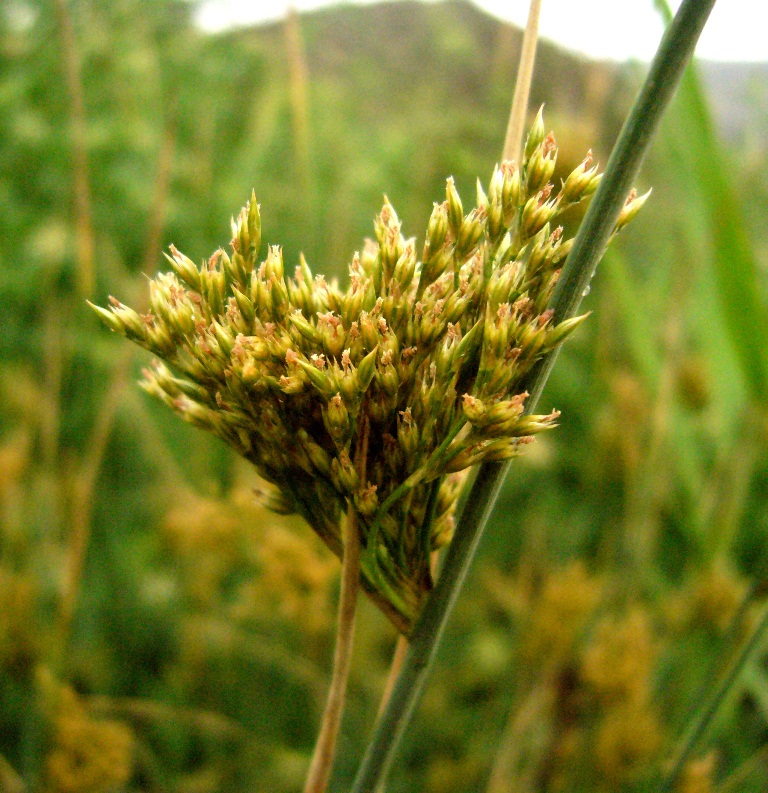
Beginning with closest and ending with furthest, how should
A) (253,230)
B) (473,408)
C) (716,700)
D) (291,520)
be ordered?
(473,408) < (253,230) < (716,700) < (291,520)

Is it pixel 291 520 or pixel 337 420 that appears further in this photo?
pixel 291 520

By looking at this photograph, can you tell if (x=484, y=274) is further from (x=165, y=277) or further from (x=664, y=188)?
(x=664, y=188)

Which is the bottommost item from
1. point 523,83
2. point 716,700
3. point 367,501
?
point 716,700

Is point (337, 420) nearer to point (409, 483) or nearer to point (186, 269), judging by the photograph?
point (409, 483)

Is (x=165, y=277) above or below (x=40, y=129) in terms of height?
below

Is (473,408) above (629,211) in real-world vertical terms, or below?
below

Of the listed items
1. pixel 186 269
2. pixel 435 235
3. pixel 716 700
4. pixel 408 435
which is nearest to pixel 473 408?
pixel 408 435

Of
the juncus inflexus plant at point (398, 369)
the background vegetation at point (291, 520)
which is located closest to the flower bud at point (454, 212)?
the juncus inflexus plant at point (398, 369)

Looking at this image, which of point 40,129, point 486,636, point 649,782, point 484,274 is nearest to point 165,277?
point 484,274
